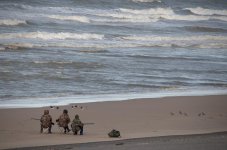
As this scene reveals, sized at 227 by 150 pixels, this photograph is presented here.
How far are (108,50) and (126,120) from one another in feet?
45.5

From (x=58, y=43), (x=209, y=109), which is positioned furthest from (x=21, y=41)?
(x=209, y=109)

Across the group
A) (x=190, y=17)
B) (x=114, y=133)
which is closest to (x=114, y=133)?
(x=114, y=133)

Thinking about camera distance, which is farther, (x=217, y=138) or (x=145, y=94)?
(x=145, y=94)

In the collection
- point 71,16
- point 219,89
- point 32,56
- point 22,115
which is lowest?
point 22,115

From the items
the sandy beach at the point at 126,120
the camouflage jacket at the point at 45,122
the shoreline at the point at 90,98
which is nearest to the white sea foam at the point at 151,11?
the shoreline at the point at 90,98

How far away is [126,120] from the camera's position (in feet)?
45.7

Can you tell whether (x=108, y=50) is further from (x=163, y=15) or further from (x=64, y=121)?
(x=163, y=15)

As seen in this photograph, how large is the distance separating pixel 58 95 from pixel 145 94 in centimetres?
229

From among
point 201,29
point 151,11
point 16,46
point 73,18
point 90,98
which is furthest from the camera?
point 151,11

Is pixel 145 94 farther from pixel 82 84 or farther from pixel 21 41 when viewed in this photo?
pixel 21 41

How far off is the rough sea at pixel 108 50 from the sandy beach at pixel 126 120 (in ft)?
3.13

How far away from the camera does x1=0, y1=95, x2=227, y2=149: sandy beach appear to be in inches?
472

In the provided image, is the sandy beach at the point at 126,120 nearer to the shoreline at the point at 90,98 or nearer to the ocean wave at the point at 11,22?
the shoreline at the point at 90,98

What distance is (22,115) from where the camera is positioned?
13.7 m
